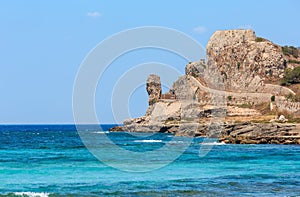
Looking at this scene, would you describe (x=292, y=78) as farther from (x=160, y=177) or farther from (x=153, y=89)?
(x=160, y=177)

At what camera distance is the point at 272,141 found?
3073 inches

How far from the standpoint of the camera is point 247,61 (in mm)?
138625

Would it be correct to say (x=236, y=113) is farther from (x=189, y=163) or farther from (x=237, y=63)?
(x=189, y=163)

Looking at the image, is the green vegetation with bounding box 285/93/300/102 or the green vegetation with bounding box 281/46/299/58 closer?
the green vegetation with bounding box 285/93/300/102

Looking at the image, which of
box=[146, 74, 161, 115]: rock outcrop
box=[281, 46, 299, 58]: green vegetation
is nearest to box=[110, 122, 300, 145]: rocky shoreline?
box=[281, 46, 299, 58]: green vegetation

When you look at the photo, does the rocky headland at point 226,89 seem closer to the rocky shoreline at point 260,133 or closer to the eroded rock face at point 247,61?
the eroded rock face at point 247,61

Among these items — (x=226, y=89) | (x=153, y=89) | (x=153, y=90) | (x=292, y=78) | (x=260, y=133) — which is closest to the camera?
(x=260, y=133)

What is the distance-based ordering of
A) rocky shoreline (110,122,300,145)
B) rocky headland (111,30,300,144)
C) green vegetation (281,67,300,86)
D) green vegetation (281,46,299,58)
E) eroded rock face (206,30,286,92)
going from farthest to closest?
1. green vegetation (281,46,299,58)
2. eroded rock face (206,30,286,92)
3. green vegetation (281,67,300,86)
4. rocky headland (111,30,300,144)
5. rocky shoreline (110,122,300,145)

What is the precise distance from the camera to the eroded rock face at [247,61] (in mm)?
137125

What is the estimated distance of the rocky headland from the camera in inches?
4540

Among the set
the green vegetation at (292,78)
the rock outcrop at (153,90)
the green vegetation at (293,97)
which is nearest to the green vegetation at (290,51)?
the green vegetation at (292,78)

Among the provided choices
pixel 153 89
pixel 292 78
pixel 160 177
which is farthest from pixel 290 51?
pixel 160 177

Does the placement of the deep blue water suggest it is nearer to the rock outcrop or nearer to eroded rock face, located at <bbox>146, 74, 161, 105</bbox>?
the rock outcrop

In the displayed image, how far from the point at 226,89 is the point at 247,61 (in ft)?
27.8
